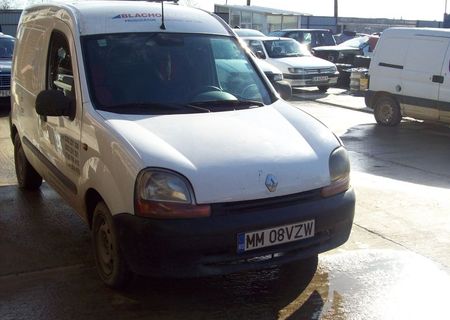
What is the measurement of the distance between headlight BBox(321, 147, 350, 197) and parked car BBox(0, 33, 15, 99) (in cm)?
1064

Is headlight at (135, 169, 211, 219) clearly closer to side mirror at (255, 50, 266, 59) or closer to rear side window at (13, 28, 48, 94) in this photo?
rear side window at (13, 28, 48, 94)

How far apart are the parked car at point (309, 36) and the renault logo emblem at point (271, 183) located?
20.4 m

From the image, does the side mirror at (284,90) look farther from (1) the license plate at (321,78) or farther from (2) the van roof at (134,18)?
(1) the license plate at (321,78)

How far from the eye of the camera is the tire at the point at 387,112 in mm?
11859

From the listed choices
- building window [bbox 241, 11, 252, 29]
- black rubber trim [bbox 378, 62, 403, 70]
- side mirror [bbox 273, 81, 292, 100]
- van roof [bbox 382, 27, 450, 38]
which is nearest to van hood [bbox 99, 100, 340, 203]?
side mirror [bbox 273, 81, 292, 100]

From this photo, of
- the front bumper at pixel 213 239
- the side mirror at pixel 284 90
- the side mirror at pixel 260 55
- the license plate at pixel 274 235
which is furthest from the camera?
the side mirror at pixel 260 55

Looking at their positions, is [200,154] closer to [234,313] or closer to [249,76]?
[234,313]

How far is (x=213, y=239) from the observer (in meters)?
3.44

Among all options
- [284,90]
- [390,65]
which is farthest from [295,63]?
[284,90]

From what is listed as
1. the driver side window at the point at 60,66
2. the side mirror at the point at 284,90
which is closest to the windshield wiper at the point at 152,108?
the driver side window at the point at 60,66

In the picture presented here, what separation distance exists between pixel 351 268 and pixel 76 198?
7.09ft

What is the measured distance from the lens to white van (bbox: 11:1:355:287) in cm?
347

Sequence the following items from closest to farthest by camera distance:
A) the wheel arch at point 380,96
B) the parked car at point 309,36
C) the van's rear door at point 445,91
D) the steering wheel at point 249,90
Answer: the steering wheel at point 249,90
the van's rear door at point 445,91
the wheel arch at point 380,96
the parked car at point 309,36

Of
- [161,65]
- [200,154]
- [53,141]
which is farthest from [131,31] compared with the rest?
[200,154]
